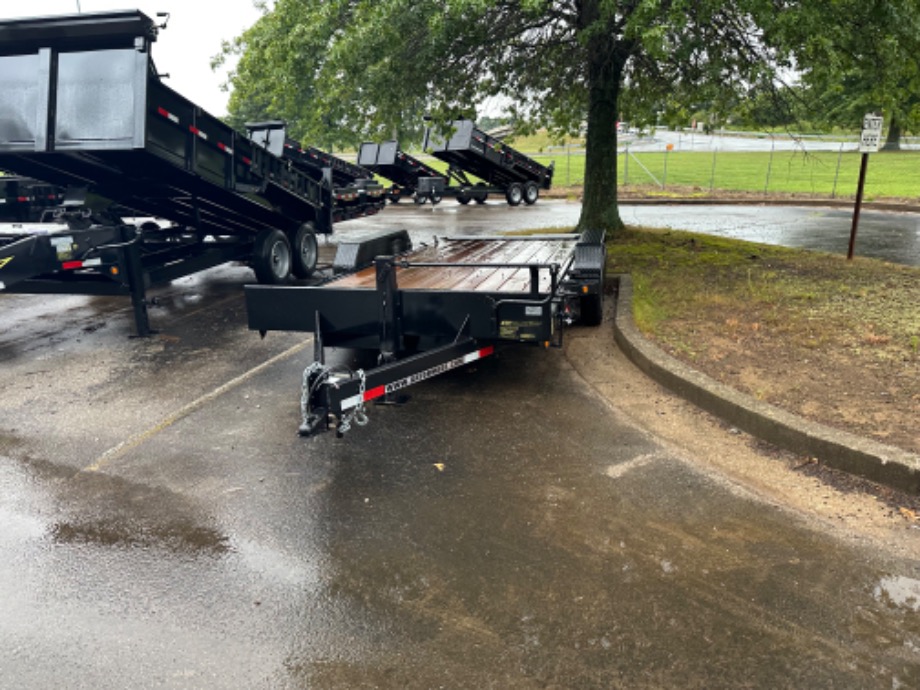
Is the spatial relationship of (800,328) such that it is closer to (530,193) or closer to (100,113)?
(100,113)

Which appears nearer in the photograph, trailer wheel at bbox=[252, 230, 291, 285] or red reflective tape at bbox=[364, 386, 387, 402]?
red reflective tape at bbox=[364, 386, 387, 402]

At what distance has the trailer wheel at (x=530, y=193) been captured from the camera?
24.2 meters

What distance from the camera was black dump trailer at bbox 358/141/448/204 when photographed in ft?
74.4

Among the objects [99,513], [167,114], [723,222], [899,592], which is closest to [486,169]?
[723,222]

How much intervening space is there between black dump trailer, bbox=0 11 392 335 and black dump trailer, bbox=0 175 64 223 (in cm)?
183

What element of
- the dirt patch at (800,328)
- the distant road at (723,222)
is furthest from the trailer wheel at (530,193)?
the dirt patch at (800,328)

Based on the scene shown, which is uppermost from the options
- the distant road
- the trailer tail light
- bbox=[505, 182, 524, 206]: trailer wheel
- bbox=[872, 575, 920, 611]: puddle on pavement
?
bbox=[505, 182, 524, 206]: trailer wheel

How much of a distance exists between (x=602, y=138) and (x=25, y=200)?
9269 millimetres

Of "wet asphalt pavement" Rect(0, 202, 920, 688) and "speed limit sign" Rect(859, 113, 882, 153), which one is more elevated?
"speed limit sign" Rect(859, 113, 882, 153)

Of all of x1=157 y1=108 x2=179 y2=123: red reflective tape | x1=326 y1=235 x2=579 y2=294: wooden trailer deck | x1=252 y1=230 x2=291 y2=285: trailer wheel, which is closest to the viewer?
x1=326 y1=235 x2=579 y2=294: wooden trailer deck

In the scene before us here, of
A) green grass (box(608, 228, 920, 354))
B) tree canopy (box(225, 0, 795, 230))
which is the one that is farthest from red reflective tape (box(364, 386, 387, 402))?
tree canopy (box(225, 0, 795, 230))

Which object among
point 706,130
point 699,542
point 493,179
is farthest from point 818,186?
point 699,542

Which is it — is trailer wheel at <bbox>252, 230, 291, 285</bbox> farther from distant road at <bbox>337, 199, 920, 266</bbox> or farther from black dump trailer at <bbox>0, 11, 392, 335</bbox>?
distant road at <bbox>337, 199, 920, 266</bbox>

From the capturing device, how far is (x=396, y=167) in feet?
77.0
